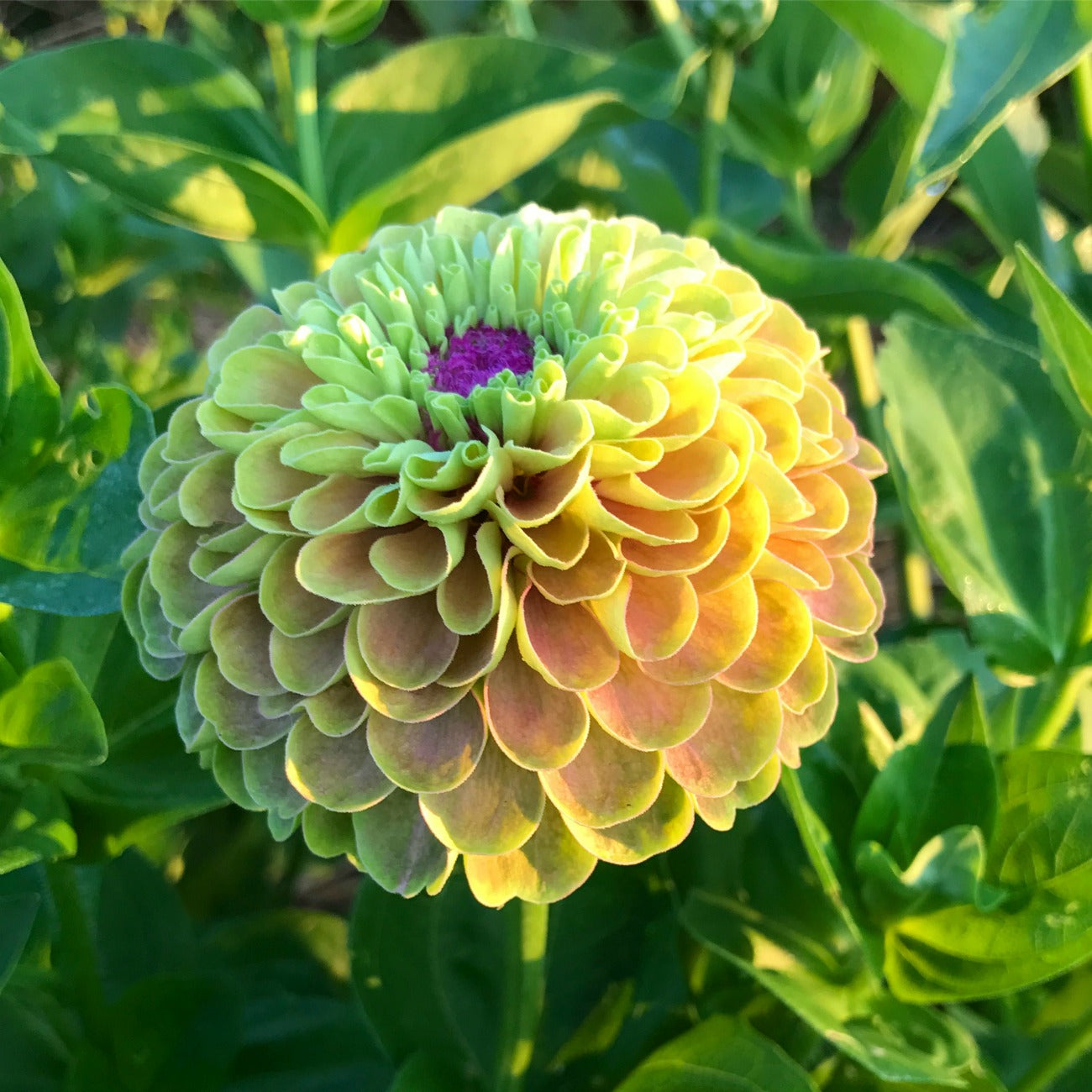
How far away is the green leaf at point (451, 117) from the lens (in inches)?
17.8

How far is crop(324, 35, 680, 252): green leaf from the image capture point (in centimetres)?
45

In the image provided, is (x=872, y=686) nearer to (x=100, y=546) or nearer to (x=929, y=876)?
(x=929, y=876)

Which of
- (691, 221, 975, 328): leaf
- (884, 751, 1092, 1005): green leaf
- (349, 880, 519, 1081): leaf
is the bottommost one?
(349, 880, 519, 1081): leaf

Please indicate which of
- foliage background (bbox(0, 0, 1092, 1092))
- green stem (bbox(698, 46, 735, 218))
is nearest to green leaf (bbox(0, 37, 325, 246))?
foliage background (bbox(0, 0, 1092, 1092))

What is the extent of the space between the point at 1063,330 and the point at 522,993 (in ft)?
0.94

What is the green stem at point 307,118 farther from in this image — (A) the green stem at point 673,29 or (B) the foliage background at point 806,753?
(A) the green stem at point 673,29

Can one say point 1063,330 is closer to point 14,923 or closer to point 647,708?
point 647,708

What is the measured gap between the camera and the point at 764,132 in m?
0.59

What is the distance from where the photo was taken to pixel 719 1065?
0.35 metres

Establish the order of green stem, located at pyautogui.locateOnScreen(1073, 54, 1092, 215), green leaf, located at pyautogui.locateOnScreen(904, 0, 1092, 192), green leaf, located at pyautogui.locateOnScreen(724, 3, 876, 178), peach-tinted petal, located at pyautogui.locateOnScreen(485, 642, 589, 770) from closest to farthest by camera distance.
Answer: peach-tinted petal, located at pyautogui.locateOnScreen(485, 642, 589, 770)
green leaf, located at pyautogui.locateOnScreen(904, 0, 1092, 192)
green stem, located at pyautogui.locateOnScreen(1073, 54, 1092, 215)
green leaf, located at pyautogui.locateOnScreen(724, 3, 876, 178)

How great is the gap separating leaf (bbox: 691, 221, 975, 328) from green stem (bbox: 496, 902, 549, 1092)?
11.8 inches

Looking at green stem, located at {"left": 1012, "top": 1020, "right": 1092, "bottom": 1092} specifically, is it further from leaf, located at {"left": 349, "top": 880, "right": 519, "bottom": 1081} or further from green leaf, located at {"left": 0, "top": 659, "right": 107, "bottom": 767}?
green leaf, located at {"left": 0, "top": 659, "right": 107, "bottom": 767}

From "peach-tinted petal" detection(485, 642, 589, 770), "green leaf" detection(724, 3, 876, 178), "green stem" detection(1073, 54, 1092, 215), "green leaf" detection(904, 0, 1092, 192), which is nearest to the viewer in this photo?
"peach-tinted petal" detection(485, 642, 589, 770)

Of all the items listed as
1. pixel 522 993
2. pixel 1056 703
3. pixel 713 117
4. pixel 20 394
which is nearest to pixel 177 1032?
pixel 522 993
